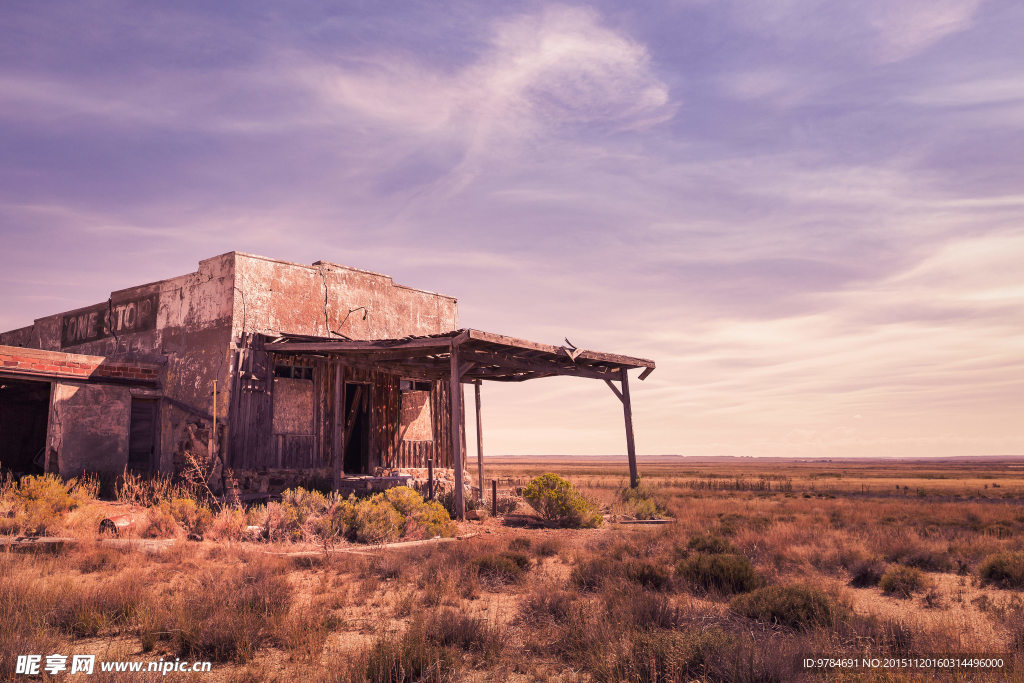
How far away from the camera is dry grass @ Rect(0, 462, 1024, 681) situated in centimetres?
498

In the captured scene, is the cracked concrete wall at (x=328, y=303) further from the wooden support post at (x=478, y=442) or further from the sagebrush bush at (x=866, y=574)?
the sagebrush bush at (x=866, y=574)

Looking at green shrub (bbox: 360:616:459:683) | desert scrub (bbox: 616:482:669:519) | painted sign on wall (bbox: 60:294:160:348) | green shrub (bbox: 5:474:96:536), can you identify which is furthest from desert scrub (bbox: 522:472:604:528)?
painted sign on wall (bbox: 60:294:160:348)

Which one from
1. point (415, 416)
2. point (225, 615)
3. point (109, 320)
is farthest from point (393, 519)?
point (109, 320)

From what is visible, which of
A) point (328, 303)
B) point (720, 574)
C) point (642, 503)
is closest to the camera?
point (720, 574)

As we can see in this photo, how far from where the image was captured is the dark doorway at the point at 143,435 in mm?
16203

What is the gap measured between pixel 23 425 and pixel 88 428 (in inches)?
253

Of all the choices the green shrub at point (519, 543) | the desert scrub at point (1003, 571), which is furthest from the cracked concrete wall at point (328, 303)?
the desert scrub at point (1003, 571)

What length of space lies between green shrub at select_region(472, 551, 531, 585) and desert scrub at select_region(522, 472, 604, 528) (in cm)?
581

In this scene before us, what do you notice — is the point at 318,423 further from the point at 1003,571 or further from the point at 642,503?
the point at 1003,571

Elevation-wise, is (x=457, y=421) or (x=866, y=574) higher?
(x=457, y=421)

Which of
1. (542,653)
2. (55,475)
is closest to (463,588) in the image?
(542,653)

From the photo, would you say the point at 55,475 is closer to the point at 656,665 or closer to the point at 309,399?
the point at 309,399

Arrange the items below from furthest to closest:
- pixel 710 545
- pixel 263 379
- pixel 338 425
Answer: pixel 338 425, pixel 263 379, pixel 710 545

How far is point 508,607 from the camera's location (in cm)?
707
